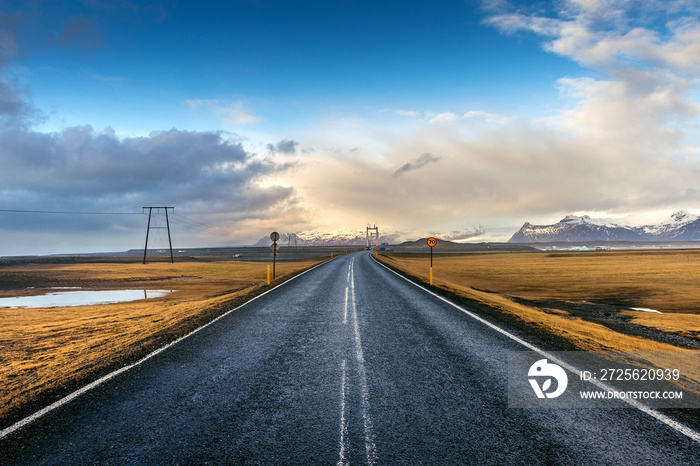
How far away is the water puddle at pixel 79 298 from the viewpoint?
66.2 ft

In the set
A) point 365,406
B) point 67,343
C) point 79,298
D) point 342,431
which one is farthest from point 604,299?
point 79,298

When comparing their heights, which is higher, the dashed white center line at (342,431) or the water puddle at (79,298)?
the dashed white center line at (342,431)

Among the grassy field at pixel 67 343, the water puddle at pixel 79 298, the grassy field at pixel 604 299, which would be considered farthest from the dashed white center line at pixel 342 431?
the water puddle at pixel 79 298

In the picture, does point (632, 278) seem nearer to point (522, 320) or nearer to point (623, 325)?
point (623, 325)

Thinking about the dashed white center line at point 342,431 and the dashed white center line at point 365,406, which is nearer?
the dashed white center line at point 342,431

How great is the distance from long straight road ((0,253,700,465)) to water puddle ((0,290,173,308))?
17.7 meters

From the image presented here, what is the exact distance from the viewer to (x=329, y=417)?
4.72 metres

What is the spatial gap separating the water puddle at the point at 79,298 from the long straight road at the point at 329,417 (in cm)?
1765

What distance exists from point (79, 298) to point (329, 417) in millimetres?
25459

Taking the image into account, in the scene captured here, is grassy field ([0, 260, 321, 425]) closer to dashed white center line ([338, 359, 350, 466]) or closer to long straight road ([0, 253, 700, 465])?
long straight road ([0, 253, 700, 465])

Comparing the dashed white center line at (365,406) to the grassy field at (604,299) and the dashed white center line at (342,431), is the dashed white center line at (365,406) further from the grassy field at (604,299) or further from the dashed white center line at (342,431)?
the grassy field at (604,299)

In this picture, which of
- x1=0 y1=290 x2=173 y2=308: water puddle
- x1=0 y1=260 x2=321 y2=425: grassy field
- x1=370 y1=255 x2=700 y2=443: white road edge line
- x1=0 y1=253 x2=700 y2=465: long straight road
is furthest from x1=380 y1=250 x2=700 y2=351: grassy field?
x1=0 y1=290 x2=173 y2=308: water puddle

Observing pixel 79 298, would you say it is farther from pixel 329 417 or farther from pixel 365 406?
pixel 365 406

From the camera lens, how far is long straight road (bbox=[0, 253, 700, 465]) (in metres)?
3.88
